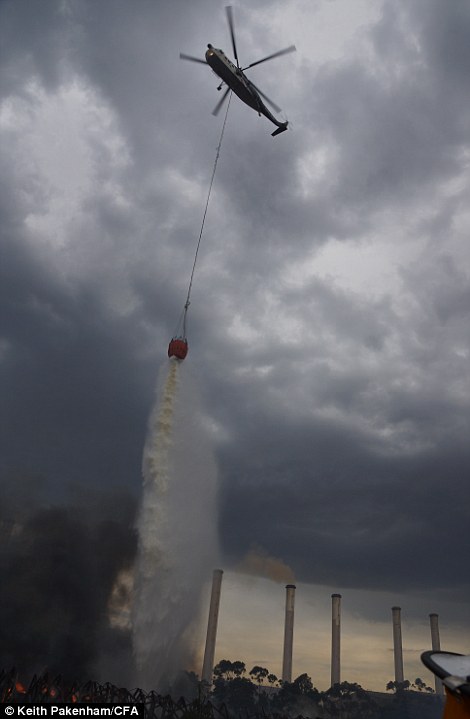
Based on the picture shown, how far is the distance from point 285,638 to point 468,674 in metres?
96.2

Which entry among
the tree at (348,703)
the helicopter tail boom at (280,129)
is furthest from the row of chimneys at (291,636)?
the helicopter tail boom at (280,129)

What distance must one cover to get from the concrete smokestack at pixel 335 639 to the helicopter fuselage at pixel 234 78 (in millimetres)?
Answer: 90871

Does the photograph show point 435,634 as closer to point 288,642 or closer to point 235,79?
point 288,642

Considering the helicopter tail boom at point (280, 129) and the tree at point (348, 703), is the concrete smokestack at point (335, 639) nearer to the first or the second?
the tree at point (348, 703)

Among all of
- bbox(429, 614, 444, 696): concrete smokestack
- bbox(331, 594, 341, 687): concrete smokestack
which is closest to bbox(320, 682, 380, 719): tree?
bbox(331, 594, 341, 687): concrete smokestack

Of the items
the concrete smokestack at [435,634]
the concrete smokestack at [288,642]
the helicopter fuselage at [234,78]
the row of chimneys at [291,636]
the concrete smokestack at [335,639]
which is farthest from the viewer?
the concrete smokestack at [435,634]

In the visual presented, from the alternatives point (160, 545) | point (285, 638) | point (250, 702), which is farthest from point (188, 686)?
point (160, 545)

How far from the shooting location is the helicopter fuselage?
1813 inches

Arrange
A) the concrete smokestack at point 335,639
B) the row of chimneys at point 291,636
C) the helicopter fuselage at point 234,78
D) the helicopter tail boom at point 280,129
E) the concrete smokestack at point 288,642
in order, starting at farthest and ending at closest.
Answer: the concrete smokestack at point 335,639 < the concrete smokestack at point 288,642 < the row of chimneys at point 291,636 < the helicopter tail boom at point 280,129 < the helicopter fuselage at point 234,78

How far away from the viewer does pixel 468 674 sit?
9688 millimetres

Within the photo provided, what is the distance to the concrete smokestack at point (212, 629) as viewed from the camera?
86.6 meters

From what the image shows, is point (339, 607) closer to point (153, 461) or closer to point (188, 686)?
point (188, 686)

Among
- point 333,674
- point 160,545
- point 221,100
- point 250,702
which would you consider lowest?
point 250,702

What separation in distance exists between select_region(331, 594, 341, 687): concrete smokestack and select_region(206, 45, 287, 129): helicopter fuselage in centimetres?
9087
